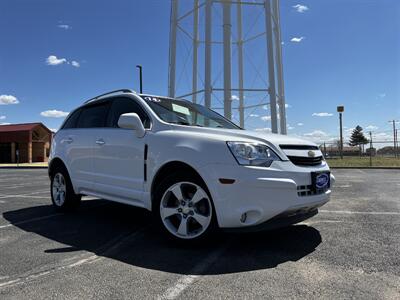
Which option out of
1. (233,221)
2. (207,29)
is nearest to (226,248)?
(233,221)

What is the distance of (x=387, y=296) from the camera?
2928mm

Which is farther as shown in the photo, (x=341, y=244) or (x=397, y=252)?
(x=341, y=244)

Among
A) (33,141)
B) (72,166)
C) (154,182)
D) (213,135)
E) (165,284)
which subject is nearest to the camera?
(165,284)

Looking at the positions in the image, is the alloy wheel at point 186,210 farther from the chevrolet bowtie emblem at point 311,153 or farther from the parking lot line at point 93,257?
the chevrolet bowtie emblem at point 311,153

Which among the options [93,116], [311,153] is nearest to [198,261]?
[311,153]

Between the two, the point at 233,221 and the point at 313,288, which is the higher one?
the point at 233,221

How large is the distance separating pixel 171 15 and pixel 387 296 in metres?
20.3

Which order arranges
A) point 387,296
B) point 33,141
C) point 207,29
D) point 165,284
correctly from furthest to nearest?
point 33,141 < point 207,29 < point 165,284 < point 387,296

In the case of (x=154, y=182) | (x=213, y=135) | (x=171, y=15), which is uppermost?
(x=171, y=15)

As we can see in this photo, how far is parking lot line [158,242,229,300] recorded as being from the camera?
9.95 ft

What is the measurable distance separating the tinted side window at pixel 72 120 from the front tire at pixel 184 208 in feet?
9.34

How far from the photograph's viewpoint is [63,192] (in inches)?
261

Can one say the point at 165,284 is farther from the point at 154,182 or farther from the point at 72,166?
the point at 72,166

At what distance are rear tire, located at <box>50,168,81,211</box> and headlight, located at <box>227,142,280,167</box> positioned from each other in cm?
347
